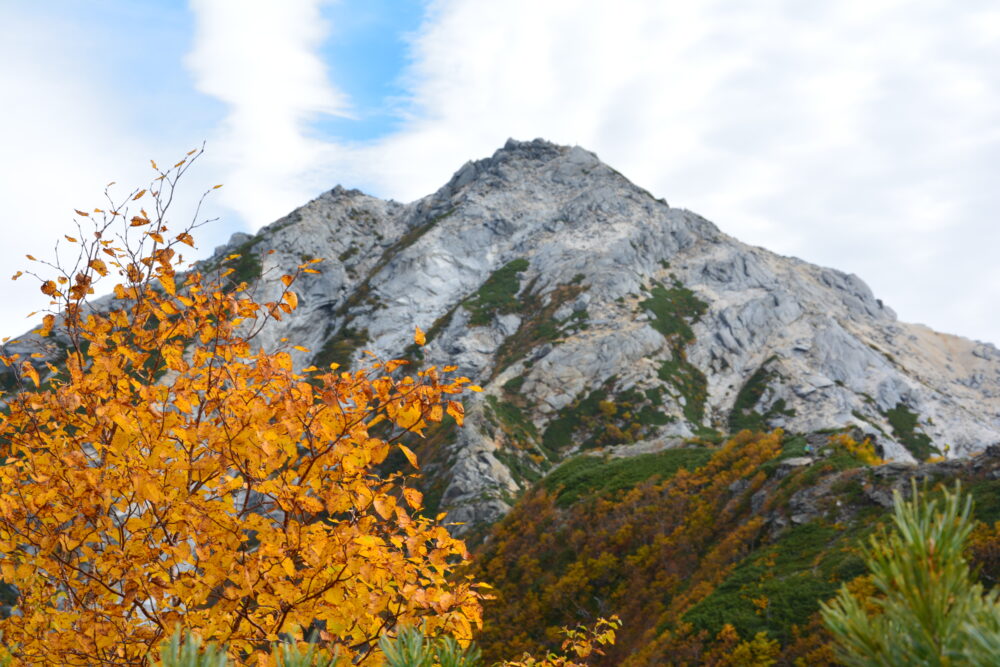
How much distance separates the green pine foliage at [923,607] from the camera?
1930 millimetres

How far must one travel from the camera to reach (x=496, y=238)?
102 meters

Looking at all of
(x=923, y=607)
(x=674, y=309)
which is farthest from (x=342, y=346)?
(x=923, y=607)

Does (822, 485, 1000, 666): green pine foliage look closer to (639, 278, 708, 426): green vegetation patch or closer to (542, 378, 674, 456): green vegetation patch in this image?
(542, 378, 674, 456): green vegetation patch

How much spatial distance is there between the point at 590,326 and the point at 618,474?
47997 millimetres

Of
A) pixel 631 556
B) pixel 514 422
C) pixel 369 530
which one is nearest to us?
pixel 369 530

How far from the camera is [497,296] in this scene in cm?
8556

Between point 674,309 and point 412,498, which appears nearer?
point 412,498

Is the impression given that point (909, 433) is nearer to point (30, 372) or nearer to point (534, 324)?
point (534, 324)

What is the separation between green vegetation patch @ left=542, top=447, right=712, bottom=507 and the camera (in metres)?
23.9

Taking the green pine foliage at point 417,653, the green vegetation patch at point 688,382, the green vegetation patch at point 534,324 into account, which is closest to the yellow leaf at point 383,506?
the green pine foliage at point 417,653

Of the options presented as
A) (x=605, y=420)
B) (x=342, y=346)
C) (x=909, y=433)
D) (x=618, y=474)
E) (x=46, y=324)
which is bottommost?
(x=618, y=474)

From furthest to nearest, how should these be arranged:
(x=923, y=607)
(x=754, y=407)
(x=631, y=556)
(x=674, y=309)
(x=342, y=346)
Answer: (x=342, y=346) → (x=674, y=309) → (x=754, y=407) → (x=631, y=556) → (x=923, y=607)

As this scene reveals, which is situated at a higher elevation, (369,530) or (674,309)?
(674,309)

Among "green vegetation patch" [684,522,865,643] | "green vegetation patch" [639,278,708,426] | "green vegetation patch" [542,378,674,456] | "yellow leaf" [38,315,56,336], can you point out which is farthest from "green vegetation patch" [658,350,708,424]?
"yellow leaf" [38,315,56,336]
